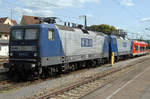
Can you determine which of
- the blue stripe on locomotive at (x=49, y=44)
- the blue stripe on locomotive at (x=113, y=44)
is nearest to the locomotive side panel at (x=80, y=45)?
the blue stripe on locomotive at (x=49, y=44)

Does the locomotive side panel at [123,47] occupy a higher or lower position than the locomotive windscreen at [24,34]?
lower

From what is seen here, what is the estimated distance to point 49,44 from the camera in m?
12.8

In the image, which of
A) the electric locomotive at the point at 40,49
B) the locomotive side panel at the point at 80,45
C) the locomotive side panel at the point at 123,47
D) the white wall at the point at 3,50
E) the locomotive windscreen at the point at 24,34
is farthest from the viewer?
the white wall at the point at 3,50

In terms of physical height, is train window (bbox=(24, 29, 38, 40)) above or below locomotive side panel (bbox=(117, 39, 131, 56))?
above

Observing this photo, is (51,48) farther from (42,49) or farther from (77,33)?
(77,33)

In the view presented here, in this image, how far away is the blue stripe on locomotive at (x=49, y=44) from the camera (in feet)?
40.1

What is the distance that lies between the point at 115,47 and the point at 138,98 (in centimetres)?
1762

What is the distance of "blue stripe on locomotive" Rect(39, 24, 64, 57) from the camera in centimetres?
Answer: 1222

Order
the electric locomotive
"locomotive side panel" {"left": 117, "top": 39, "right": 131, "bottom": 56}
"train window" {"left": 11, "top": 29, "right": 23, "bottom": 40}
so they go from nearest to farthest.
Answer: the electric locomotive → "train window" {"left": 11, "top": 29, "right": 23, "bottom": 40} → "locomotive side panel" {"left": 117, "top": 39, "right": 131, "bottom": 56}

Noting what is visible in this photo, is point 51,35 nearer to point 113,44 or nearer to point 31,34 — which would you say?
point 31,34

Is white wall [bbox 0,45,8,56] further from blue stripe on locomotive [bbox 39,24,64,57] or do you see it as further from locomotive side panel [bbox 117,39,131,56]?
blue stripe on locomotive [bbox 39,24,64,57]

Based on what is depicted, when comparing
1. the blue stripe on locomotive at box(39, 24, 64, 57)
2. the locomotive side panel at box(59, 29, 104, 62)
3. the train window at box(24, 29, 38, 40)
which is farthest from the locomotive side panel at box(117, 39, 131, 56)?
the train window at box(24, 29, 38, 40)

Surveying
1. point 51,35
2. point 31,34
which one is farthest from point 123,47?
point 31,34

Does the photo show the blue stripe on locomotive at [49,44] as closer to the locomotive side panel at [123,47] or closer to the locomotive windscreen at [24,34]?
the locomotive windscreen at [24,34]
